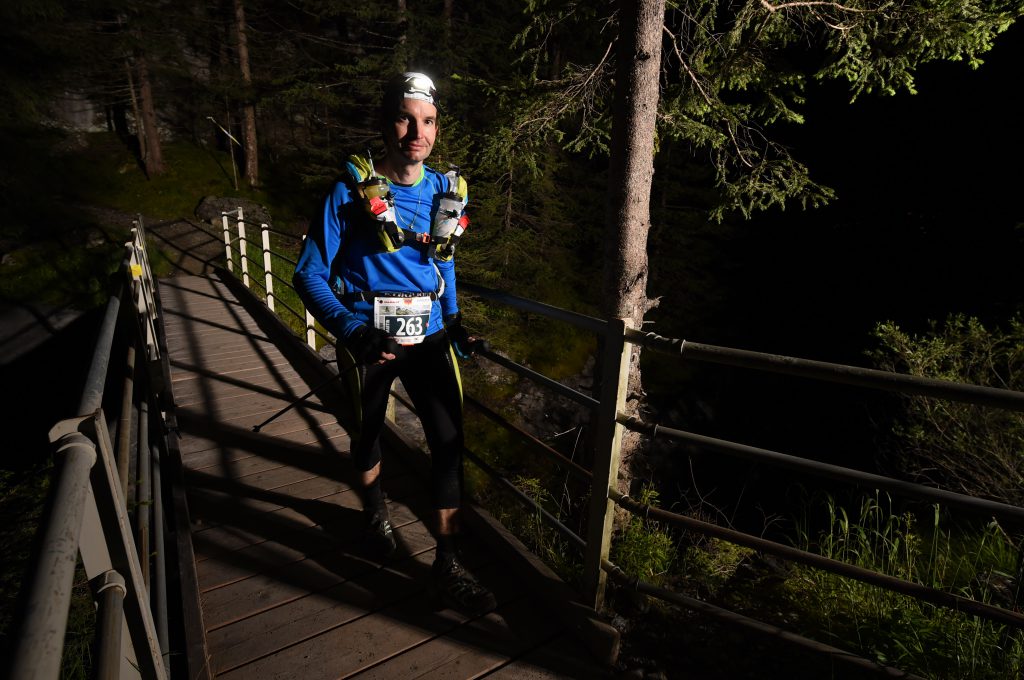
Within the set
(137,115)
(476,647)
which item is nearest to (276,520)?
(476,647)

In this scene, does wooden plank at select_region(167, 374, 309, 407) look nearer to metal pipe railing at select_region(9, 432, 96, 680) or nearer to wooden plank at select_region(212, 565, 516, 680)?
wooden plank at select_region(212, 565, 516, 680)

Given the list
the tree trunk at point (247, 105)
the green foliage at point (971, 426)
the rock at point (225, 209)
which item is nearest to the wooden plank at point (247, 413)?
the green foliage at point (971, 426)

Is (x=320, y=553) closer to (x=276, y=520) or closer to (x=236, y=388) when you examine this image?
(x=276, y=520)

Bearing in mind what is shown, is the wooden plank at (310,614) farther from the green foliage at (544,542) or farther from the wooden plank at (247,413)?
the wooden plank at (247,413)

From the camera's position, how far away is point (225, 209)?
1950 centimetres

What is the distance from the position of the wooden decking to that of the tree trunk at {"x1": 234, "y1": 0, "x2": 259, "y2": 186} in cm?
1971

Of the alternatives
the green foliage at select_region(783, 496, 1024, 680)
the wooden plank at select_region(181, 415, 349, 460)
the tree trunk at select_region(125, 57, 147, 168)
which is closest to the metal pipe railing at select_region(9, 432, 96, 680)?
the green foliage at select_region(783, 496, 1024, 680)

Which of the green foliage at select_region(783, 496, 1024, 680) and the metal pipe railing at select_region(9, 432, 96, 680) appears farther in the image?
the green foliage at select_region(783, 496, 1024, 680)

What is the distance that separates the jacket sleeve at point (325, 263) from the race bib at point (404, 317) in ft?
0.47

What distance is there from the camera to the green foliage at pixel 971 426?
6.25 meters

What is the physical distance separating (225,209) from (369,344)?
20.6 meters

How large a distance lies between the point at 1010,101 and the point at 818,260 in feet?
19.6

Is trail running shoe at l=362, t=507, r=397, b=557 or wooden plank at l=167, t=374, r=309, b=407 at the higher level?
trail running shoe at l=362, t=507, r=397, b=557

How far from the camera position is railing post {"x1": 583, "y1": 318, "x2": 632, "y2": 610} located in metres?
2.28
